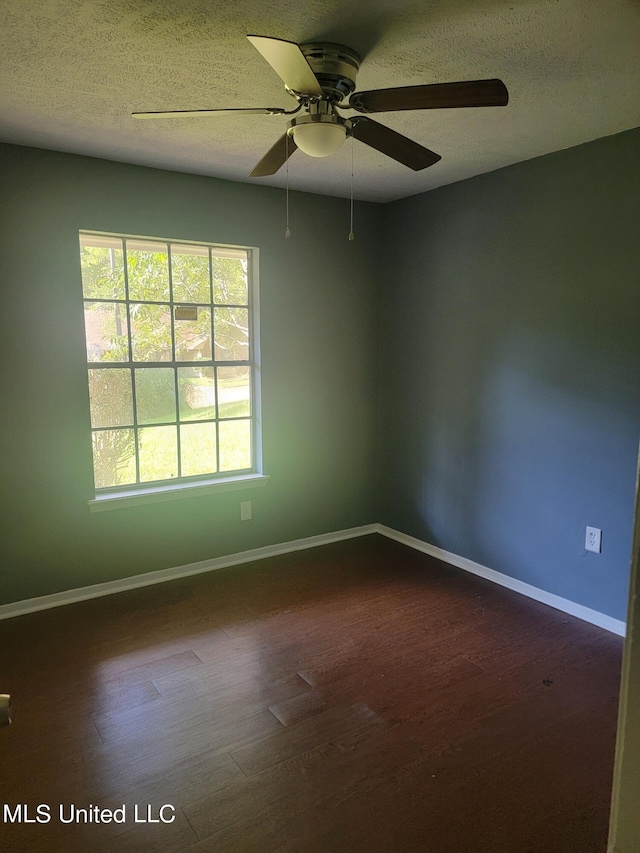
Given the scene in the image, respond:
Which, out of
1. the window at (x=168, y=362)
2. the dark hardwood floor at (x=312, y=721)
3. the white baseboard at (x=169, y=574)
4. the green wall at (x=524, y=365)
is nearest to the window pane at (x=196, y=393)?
the window at (x=168, y=362)

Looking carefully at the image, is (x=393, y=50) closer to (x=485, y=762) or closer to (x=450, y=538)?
(x=485, y=762)

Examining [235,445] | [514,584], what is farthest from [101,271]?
[514,584]

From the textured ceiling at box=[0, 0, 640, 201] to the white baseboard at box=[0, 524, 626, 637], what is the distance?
240 cm

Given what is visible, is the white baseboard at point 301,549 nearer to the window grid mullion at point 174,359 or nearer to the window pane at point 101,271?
the window grid mullion at point 174,359

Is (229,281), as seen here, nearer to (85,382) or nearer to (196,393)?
(196,393)

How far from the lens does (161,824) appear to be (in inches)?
68.8

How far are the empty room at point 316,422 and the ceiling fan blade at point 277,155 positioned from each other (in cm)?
2

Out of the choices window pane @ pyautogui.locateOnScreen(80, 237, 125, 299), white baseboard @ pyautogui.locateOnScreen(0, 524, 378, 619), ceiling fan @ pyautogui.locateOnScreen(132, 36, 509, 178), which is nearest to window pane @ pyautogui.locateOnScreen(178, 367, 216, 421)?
window pane @ pyautogui.locateOnScreen(80, 237, 125, 299)

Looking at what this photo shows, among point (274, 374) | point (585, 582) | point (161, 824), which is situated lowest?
point (161, 824)

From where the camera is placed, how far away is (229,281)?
369 centimetres

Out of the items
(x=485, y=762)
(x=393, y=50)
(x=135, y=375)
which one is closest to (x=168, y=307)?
(x=135, y=375)

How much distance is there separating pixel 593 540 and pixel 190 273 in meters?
2.86

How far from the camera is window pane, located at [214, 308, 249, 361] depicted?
3.69 meters

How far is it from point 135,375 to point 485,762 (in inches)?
107
